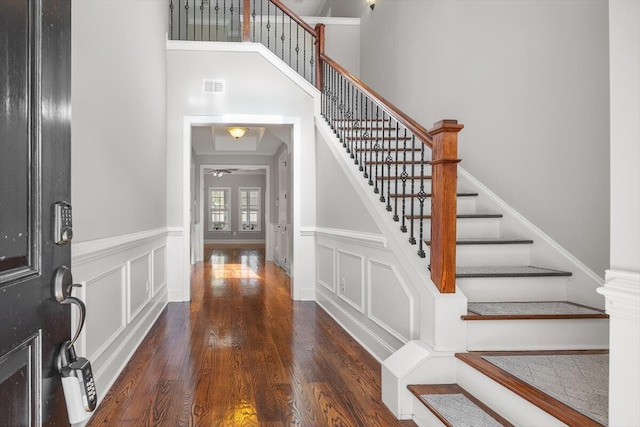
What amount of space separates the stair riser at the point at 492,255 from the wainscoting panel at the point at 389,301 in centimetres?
52

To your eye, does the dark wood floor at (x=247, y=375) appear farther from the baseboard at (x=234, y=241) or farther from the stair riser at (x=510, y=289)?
the baseboard at (x=234, y=241)

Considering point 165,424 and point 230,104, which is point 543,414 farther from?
point 230,104

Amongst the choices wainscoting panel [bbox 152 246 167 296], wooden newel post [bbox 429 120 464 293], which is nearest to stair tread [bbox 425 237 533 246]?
wooden newel post [bbox 429 120 464 293]

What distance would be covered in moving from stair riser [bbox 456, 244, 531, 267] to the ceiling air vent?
3.47 metres

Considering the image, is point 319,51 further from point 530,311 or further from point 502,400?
point 502,400

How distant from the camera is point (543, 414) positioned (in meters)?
1.76

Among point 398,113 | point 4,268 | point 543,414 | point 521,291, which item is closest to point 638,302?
Result: point 543,414

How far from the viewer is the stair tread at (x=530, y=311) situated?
7.95 feet

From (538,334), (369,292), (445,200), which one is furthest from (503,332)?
(369,292)

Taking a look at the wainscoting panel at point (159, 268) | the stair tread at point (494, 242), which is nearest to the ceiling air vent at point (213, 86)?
the wainscoting panel at point (159, 268)

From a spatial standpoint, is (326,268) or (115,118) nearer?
(115,118)

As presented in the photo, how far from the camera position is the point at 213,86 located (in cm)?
537

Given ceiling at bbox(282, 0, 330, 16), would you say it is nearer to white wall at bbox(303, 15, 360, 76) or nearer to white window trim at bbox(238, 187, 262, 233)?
white wall at bbox(303, 15, 360, 76)

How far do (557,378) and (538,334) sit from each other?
472mm
